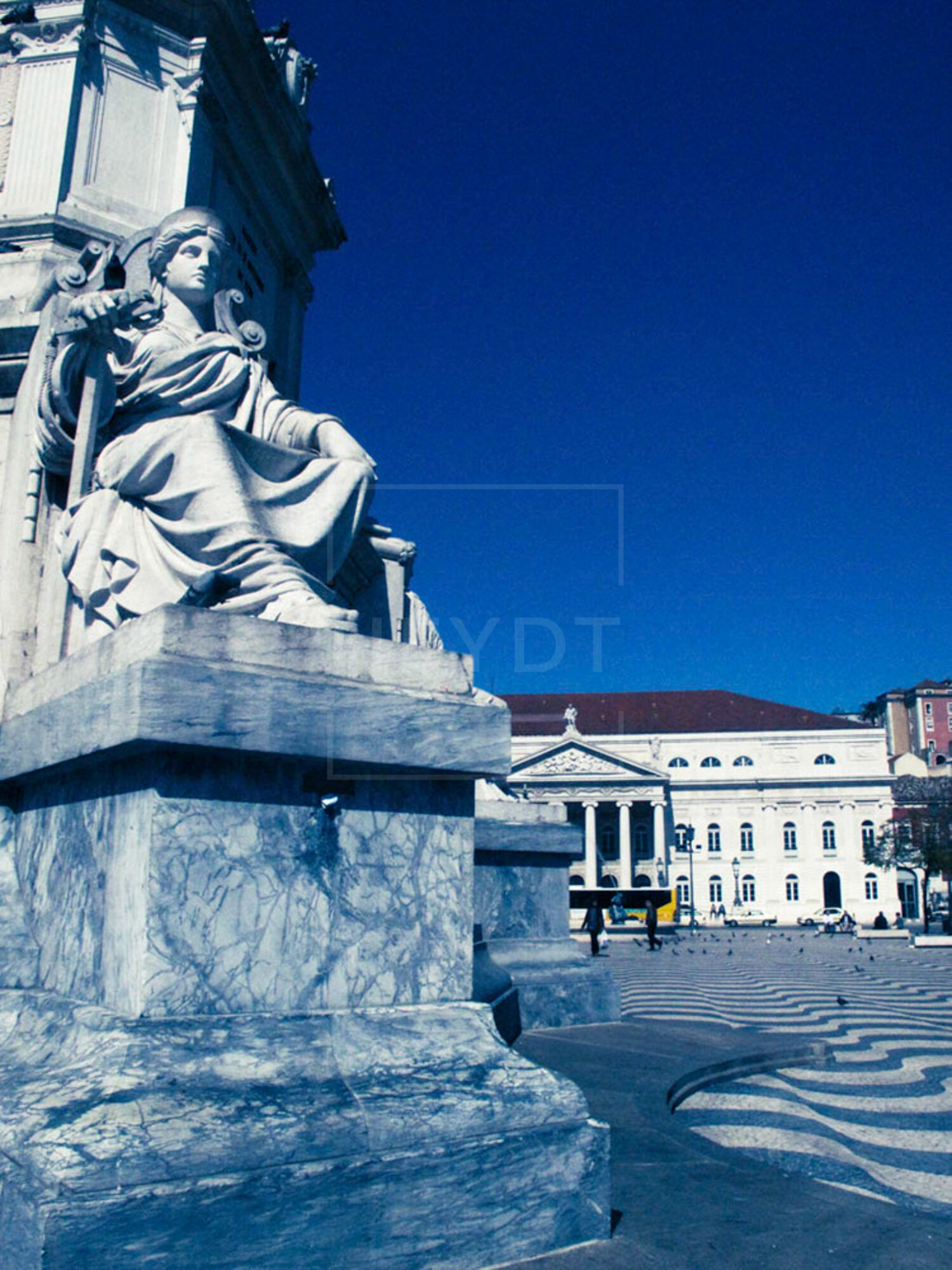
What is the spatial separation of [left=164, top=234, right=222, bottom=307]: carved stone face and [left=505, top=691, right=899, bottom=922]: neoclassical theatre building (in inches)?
2600

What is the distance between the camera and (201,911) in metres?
2.30

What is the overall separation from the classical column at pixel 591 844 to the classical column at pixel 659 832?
4.44 metres

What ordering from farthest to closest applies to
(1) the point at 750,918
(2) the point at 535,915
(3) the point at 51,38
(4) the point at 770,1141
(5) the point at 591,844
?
1. (5) the point at 591,844
2. (1) the point at 750,918
3. (3) the point at 51,38
4. (2) the point at 535,915
5. (4) the point at 770,1141


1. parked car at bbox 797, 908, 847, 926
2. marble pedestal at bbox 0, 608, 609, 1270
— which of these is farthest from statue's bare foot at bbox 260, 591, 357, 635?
parked car at bbox 797, 908, 847, 926

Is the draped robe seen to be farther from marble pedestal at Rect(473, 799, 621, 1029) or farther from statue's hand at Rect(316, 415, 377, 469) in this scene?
marble pedestal at Rect(473, 799, 621, 1029)

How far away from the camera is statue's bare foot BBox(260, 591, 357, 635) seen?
2.80m

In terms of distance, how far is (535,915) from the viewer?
5.55 m

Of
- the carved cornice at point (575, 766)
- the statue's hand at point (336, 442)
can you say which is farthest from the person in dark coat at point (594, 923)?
the carved cornice at point (575, 766)

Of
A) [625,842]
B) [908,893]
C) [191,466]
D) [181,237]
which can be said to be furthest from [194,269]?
[908,893]

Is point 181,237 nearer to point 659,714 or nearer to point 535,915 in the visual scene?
point 535,915

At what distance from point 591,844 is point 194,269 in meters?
68.6

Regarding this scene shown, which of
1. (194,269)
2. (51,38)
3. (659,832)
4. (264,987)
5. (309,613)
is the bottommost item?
(264,987)

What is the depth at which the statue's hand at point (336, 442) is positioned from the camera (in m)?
3.93

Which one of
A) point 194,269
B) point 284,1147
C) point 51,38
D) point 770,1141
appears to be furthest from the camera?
point 51,38
